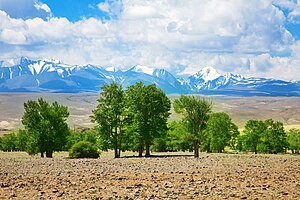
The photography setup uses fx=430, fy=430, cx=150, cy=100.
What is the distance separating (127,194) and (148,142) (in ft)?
166

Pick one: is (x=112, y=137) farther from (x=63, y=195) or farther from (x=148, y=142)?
(x=63, y=195)

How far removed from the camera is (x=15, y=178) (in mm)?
30938

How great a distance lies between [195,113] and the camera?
69.1 m

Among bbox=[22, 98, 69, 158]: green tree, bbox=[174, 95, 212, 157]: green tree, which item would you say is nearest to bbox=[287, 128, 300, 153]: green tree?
bbox=[174, 95, 212, 157]: green tree

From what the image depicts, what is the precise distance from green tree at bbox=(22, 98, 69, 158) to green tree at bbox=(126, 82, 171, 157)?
1368 cm

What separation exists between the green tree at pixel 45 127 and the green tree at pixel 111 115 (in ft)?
30.0

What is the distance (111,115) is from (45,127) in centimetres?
1316

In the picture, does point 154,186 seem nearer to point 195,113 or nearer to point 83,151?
point 195,113

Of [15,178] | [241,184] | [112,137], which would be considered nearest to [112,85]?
[112,137]

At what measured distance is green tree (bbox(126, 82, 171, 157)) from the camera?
72.5 meters

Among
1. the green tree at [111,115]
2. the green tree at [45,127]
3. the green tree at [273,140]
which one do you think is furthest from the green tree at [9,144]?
the green tree at [111,115]

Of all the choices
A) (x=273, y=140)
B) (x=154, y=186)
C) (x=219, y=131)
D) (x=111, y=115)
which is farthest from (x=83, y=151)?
(x=273, y=140)

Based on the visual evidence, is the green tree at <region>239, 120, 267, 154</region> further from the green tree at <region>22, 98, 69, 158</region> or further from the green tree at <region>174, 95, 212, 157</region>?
the green tree at <region>22, 98, 69, 158</region>

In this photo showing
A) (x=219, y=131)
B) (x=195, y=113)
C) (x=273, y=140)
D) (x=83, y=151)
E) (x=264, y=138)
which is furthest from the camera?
(x=219, y=131)
